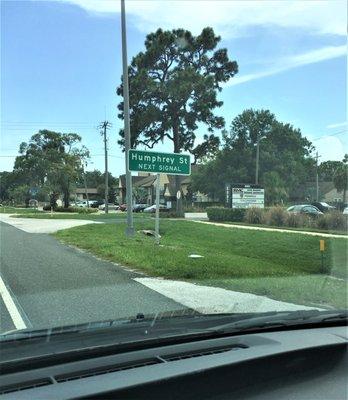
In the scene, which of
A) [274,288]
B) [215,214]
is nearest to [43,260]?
[274,288]

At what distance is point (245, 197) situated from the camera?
4044 cm

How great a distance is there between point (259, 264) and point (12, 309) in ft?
23.7

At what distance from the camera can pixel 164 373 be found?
2625 millimetres

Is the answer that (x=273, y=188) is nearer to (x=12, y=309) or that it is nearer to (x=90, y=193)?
(x=12, y=309)

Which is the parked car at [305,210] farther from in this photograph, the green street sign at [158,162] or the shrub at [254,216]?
the green street sign at [158,162]

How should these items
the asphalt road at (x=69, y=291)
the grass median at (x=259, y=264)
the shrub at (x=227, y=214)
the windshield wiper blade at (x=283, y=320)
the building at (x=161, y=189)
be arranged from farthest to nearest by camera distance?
the building at (x=161, y=189) < the shrub at (x=227, y=214) < the grass median at (x=259, y=264) < the asphalt road at (x=69, y=291) < the windshield wiper blade at (x=283, y=320)

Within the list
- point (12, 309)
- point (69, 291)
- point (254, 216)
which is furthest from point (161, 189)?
point (12, 309)

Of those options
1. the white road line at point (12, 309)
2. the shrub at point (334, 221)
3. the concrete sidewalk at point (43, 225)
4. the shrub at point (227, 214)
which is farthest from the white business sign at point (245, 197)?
the white road line at point (12, 309)

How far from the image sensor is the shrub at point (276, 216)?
30216 millimetres

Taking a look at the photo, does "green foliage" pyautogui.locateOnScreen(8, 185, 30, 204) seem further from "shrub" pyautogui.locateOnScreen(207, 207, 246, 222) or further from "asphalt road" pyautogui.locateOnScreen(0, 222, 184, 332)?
"asphalt road" pyautogui.locateOnScreen(0, 222, 184, 332)

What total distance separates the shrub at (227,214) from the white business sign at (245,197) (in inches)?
51.1

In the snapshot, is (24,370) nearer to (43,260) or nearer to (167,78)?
(43,260)

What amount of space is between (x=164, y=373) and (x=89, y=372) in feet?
1.11

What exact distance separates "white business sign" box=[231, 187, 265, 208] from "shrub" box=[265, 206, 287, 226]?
8171mm
